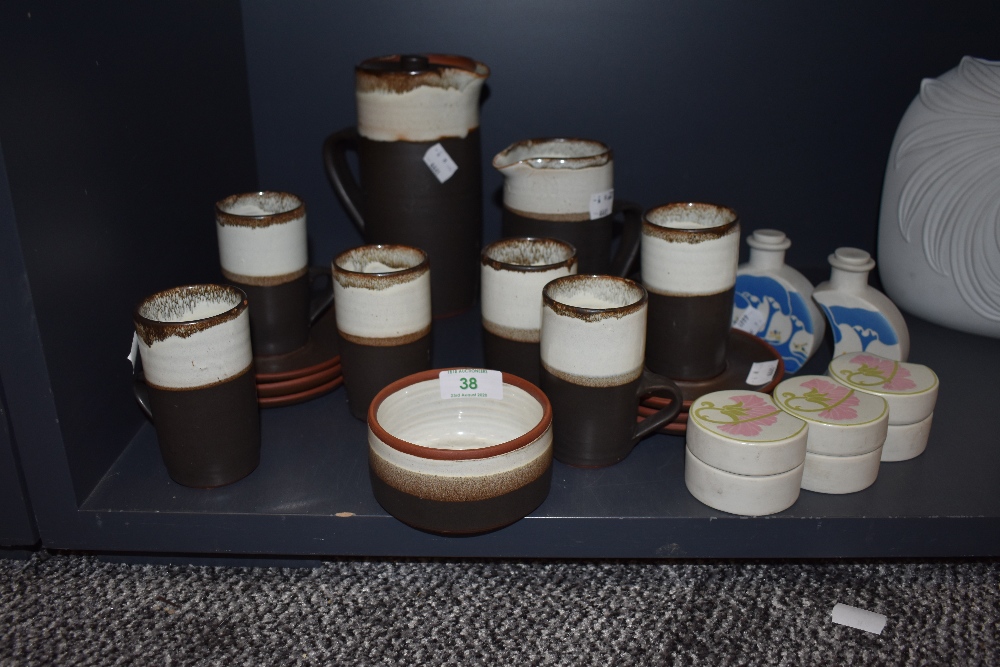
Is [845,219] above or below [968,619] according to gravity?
above

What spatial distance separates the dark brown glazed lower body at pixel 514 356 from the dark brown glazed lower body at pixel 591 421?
0.07 metres

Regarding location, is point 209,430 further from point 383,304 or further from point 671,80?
point 671,80

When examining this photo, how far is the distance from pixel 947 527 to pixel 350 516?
570mm

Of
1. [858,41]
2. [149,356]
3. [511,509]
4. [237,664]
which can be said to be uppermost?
[858,41]

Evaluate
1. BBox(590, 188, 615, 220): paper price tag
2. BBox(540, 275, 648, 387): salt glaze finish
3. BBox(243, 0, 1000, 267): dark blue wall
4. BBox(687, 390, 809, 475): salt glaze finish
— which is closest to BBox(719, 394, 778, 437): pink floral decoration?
BBox(687, 390, 809, 475): salt glaze finish

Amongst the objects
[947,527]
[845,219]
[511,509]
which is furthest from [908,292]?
[511,509]

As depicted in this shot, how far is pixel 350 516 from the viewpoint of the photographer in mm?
860

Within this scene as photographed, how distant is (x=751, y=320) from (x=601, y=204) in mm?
244

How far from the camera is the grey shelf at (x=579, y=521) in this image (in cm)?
86

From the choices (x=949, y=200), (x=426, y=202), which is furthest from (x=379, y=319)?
(x=949, y=200)

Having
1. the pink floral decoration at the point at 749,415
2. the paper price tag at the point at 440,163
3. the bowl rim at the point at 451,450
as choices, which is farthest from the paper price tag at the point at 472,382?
the paper price tag at the point at 440,163

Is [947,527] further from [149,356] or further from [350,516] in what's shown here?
[149,356]

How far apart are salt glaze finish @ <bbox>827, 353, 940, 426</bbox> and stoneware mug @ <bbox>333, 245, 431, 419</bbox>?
45 centimetres

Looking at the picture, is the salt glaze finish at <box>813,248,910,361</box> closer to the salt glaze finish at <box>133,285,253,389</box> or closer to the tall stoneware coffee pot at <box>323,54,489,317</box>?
the tall stoneware coffee pot at <box>323,54,489,317</box>
